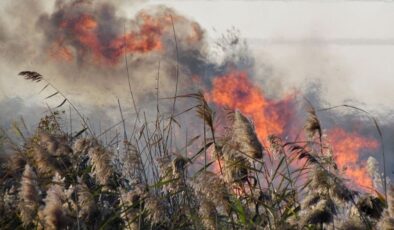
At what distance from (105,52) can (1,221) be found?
38.6 m

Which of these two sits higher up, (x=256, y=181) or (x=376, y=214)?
(x=256, y=181)

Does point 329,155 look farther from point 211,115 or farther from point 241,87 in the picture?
point 241,87

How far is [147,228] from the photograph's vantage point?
14.7 feet

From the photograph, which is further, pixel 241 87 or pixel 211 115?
pixel 241 87

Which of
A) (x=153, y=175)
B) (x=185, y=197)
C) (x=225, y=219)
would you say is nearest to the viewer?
(x=225, y=219)

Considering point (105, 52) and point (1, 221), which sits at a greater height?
point (105, 52)

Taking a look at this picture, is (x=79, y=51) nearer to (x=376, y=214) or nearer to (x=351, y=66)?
(x=351, y=66)

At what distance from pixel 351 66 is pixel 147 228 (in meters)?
46.4

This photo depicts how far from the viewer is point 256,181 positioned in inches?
163

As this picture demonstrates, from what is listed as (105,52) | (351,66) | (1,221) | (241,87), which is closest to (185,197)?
(1,221)

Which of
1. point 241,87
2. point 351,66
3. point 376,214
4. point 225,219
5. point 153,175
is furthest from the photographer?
point 351,66

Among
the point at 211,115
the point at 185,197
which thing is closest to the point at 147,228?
the point at 185,197

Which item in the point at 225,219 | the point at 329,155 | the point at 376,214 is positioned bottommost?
the point at 376,214

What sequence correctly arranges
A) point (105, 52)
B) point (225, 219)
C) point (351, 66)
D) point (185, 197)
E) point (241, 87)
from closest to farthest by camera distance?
point (225, 219) < point (185, 197) < point (241, 87) < point (105, 52) < point (351, 66)
